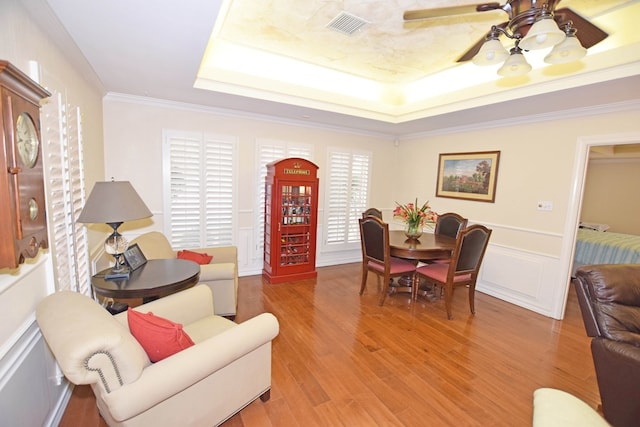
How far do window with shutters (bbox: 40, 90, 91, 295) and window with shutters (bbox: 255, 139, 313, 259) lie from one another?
2.22 metres

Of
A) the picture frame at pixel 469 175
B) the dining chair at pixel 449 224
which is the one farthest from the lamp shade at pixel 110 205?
the picture frame at pixel 469 175

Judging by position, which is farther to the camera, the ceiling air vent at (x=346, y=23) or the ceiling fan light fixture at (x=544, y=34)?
the ceiling air vent at (x=346, y=23)

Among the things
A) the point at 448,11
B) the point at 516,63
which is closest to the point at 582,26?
the point at 516,63

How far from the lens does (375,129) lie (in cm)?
509

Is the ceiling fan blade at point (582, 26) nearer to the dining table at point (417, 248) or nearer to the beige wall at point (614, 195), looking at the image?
the dining table at point (417, 248)

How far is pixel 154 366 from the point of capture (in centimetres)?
137

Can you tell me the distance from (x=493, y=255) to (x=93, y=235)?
16.1 ft

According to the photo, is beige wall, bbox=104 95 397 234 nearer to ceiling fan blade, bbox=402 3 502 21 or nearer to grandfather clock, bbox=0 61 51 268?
grandfather clock, bbox=0 61 51 268

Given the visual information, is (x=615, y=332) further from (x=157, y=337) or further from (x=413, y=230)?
(x=157, y=337)

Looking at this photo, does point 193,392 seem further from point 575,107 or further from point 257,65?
point 575,107

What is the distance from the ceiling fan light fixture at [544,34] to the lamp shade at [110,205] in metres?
2.77

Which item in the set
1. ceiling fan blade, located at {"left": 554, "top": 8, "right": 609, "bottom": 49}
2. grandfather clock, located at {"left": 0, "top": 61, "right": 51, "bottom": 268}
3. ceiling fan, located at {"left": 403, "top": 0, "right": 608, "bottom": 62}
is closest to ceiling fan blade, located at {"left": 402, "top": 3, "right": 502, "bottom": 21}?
ceiling fan, located at {"left": 403, "top": 0, "right": 608, "bottom": 62}

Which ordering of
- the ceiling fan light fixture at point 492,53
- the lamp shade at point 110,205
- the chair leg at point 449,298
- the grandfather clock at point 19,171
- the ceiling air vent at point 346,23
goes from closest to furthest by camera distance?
the grandfather clock at point 19,171 < the ceiling fan light fixture at point 492,53 < the lamp shade at point 110,205 < the ceiling air vent at point 346,23 < the chair leg at point 449,298

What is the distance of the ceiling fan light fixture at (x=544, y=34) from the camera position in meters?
1.54
